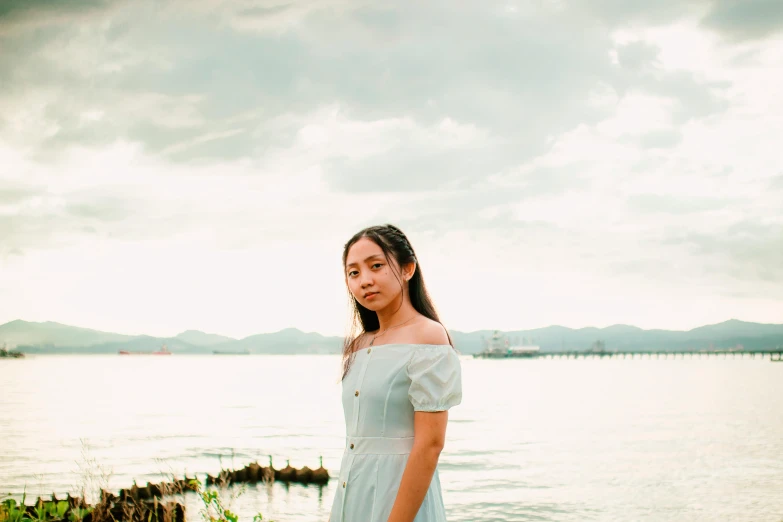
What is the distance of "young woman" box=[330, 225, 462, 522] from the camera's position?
2.80 m

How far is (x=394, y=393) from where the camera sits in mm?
2939

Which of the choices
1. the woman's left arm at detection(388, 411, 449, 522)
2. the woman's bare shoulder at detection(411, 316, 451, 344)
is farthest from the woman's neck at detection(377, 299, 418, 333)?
the woman's left arm at detection(388, 411, 449, 522)

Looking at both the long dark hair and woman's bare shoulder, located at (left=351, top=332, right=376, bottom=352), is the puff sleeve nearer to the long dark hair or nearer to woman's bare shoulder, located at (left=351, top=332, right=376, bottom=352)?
the long dark hair

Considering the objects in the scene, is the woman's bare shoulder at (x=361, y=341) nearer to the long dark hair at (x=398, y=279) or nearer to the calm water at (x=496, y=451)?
the long dark hair at (x=398, y=279)

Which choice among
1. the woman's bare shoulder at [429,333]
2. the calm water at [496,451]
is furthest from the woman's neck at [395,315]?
the calm water at [496,451]

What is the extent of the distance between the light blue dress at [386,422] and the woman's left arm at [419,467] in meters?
0.11

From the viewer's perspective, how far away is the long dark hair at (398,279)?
312cm

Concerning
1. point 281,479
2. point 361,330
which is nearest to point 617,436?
point 281,479

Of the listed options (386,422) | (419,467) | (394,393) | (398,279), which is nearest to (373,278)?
(398,279)

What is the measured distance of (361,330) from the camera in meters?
3.47

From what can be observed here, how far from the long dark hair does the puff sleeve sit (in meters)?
0.21

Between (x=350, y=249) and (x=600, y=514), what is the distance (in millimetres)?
27675

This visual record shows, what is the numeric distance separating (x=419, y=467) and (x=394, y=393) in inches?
12.8

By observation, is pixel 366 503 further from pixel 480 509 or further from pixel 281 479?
pixel 281 479
